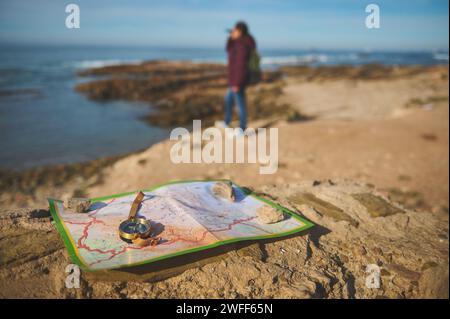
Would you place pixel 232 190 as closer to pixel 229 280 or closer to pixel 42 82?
pixel 229 280

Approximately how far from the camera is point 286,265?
2062 millimetres

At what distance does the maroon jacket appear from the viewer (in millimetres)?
6521

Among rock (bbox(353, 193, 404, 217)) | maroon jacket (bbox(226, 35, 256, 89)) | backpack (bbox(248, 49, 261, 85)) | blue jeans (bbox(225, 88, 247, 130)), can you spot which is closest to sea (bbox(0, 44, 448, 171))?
blue jeans (bbox(225, 88, 247, 130))

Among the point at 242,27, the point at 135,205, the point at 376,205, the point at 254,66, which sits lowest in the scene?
the point at 376,205

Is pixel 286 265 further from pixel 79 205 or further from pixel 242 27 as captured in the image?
pixel 242 27

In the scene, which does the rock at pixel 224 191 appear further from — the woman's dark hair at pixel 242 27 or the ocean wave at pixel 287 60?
the ocean wave at pixel 287 60

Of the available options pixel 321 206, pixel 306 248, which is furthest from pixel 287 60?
pixel 306 248

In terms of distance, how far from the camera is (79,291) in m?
1.69

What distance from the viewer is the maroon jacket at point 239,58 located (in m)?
6.52

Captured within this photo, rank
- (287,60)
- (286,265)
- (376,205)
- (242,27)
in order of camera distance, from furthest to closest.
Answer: (287,60)
(242,27)
(376,205)
(286,265)

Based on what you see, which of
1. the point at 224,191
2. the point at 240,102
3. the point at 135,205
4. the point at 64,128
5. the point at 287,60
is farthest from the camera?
the point at 287,60

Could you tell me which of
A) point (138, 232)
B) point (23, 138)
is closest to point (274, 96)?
point (23, 138)

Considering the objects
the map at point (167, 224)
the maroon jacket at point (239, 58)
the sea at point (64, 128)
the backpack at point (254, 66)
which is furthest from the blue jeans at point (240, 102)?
the map at point (167, 224)

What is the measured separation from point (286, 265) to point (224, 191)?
0.92 m
